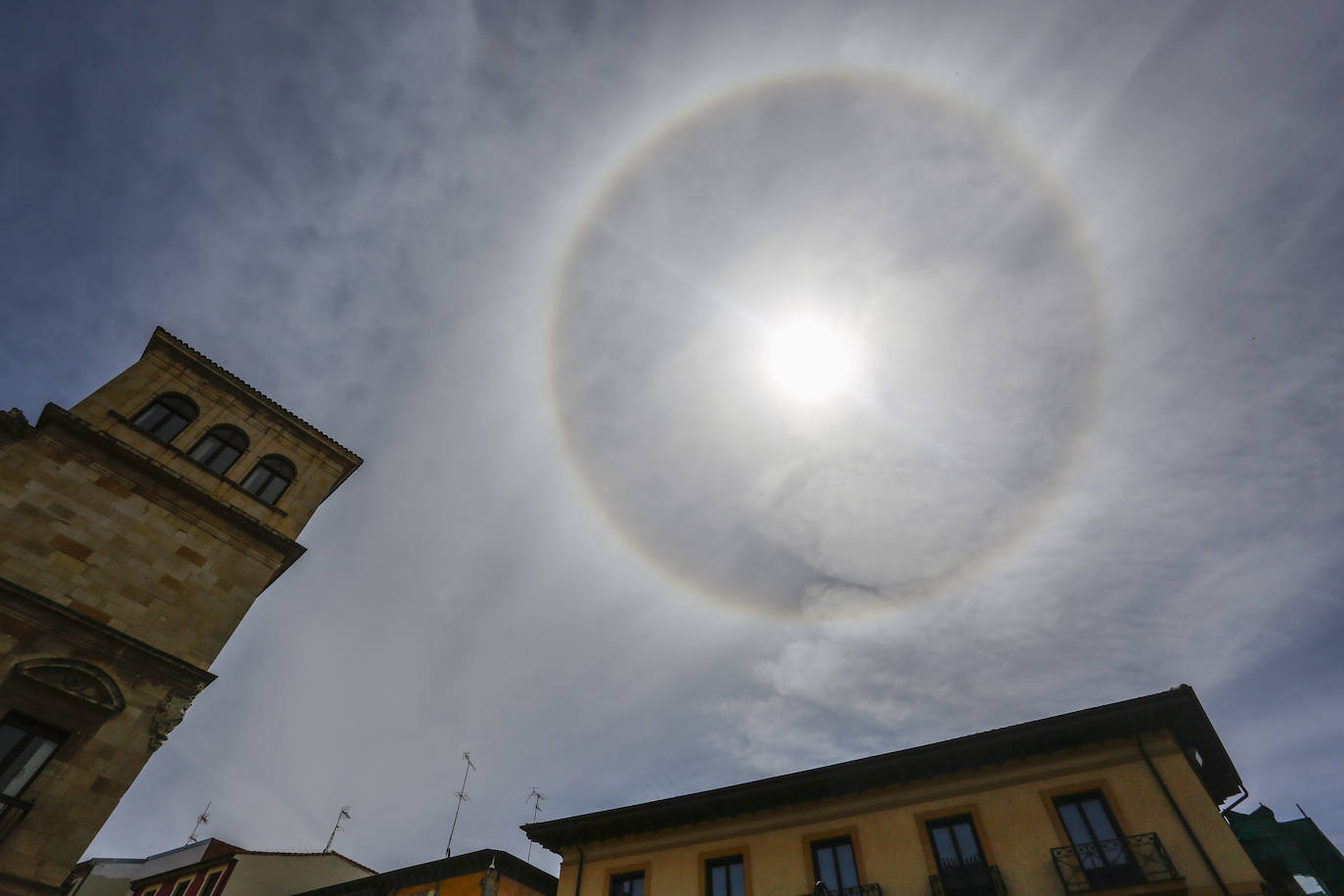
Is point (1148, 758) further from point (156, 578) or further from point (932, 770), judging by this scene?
point (156, 578)

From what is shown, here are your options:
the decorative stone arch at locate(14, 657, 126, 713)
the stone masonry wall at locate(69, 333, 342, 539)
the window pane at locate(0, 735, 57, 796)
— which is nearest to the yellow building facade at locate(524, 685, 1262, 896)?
the decorative stone arch at locate(14, 657, 126, 713)

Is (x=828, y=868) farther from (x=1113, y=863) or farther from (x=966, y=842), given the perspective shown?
(x=1113, y=863)

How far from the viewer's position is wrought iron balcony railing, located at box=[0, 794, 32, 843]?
42.7ft

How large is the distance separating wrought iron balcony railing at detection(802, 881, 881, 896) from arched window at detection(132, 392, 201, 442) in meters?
22.2

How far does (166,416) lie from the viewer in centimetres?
2078

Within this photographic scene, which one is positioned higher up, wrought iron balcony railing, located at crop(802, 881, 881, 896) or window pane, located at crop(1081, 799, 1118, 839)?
window pane, located at crop(1081, 799, 1118, 839)

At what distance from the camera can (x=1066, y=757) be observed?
15438 millimetres

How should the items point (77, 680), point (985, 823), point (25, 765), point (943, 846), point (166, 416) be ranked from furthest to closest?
point (166, 416) → point (943, 846) → point (985, 823) → point (77, 680) → point (25, 765)

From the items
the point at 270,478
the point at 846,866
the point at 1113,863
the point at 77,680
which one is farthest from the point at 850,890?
the point at 270,478

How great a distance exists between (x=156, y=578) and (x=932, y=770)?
68.3ft

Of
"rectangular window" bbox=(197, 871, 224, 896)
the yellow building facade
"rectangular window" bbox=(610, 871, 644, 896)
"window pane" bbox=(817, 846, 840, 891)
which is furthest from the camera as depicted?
"rectangular window" bbox=(197, 871, 224, 896)

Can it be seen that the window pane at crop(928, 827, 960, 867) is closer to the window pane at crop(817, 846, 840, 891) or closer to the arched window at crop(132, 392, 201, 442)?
the window pane at crop(817, 846, 840, 891)

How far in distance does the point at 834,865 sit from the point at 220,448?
72.5 ft

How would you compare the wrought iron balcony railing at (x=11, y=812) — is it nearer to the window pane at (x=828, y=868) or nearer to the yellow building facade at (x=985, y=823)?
the yellow building facade at (x=985, y=823)
